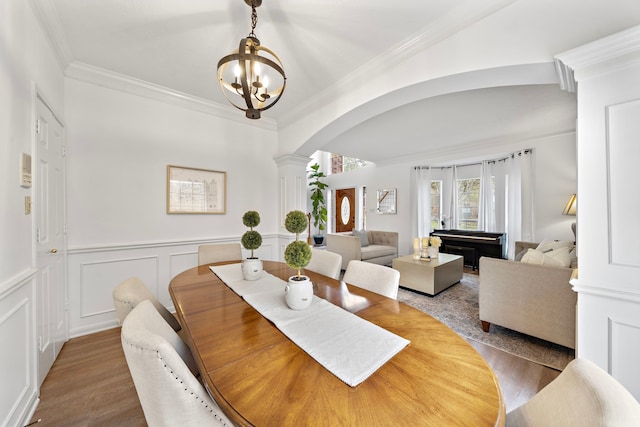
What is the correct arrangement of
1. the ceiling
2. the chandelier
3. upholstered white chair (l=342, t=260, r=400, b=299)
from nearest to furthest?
the chandelier
upholstered white chair (l=342, t=260, r=400, b=299)
the ceiling

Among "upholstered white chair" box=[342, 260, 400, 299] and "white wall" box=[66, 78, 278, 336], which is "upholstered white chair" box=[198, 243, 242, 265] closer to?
"white wall" box=[66, 78, 278, 336]

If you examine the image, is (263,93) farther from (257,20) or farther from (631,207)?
(631,207)

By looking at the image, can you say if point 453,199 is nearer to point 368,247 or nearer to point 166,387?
point 368,247

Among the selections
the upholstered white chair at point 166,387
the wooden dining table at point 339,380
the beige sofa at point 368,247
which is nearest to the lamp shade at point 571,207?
the beige sofa at point 368,247

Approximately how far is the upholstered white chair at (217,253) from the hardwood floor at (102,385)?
1014 millimetres

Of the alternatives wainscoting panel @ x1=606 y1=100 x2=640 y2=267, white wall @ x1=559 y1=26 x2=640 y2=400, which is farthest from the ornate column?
wainscoting panel @ x1=606 y1=100 x2=640 y2=267

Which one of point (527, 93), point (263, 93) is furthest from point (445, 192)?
point (263, 93)

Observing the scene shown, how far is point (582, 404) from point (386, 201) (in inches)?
233

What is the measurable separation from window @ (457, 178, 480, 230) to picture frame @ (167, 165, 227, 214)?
5.12 m

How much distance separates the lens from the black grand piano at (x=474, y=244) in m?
4.53

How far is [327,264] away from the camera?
2.04 meters

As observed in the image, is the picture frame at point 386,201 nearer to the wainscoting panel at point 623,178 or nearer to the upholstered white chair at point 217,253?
the upholstered white chair at point 217,253

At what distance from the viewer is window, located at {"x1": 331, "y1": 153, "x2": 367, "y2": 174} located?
7539mm

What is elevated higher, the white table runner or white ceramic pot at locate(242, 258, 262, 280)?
white ceramic pot at locate(242, 258, 262, 280)
